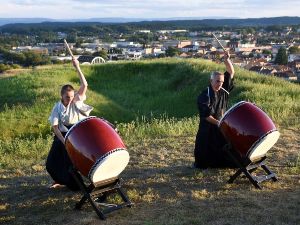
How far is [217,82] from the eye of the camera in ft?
21.3

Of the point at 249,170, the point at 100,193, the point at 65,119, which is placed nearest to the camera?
the point at 100,193

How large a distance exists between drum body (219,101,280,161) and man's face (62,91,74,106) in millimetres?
1805

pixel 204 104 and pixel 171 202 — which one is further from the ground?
pixel 204 104

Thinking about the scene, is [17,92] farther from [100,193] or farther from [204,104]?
[100,193]

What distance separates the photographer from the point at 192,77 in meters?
22.6

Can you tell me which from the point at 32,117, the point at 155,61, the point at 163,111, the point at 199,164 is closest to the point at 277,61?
the point at 155,61

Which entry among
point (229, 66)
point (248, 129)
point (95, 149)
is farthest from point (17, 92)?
point (95, 149)

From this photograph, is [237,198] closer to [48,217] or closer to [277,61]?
[48,217]

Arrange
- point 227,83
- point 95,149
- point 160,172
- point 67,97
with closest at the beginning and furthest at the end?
point 95,149, point 67,97, point 227,83, point 160,172

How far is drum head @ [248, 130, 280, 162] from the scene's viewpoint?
613 cm

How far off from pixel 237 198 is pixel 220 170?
107cm

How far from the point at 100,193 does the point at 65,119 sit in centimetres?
97

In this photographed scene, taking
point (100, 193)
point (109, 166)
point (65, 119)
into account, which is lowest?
point (100, 193)

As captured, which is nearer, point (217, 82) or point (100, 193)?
point (100, 193)
